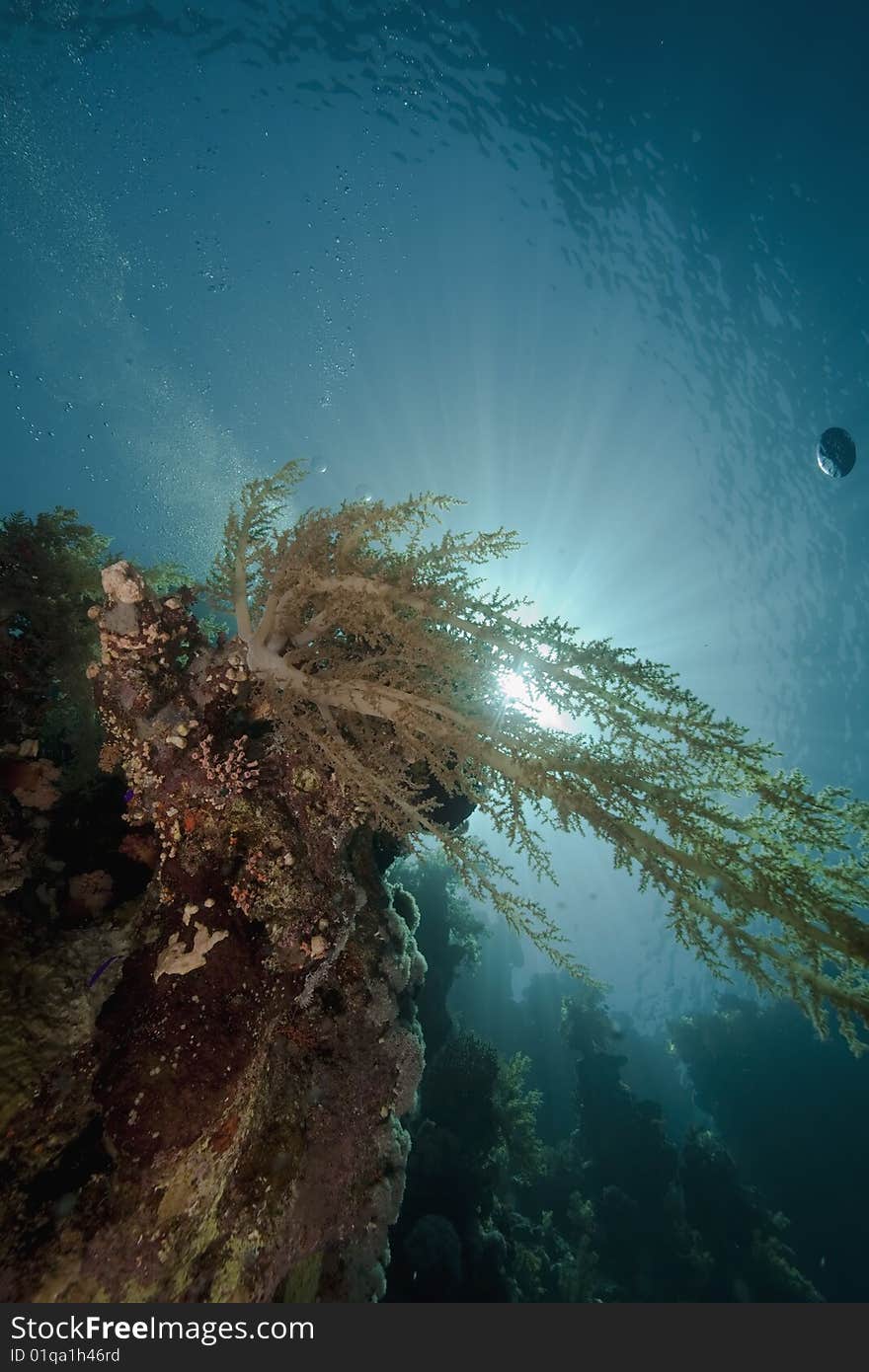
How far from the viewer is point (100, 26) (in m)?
28.3

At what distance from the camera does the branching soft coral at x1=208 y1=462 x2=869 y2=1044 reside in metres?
3.02

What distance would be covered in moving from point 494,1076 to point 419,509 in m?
13.5

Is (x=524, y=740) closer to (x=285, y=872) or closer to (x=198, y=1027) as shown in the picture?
(x=285, y=872)

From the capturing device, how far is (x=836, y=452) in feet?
61.9

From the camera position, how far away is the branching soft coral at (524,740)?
3018mm

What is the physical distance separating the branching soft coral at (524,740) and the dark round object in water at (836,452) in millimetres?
20592

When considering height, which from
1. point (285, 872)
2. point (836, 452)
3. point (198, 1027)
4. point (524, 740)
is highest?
point (836, 452)

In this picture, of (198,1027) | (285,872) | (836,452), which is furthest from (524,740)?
(836,452)

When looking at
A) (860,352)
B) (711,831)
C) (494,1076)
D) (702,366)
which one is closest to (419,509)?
(711,831)

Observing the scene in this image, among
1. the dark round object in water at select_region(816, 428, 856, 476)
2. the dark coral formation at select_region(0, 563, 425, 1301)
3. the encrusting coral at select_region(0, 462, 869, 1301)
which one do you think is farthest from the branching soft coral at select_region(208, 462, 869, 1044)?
the dark round object in water at select_region(816, 428, 856, 476)

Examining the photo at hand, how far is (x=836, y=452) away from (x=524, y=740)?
2214 cm

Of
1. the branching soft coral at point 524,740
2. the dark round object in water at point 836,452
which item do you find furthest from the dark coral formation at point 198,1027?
the dark round object in water at point 836,452

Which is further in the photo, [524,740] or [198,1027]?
[524,740]

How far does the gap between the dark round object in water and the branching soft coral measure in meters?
20.6
